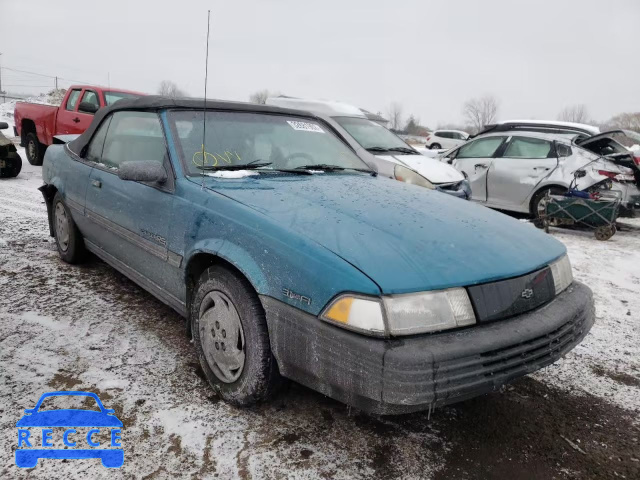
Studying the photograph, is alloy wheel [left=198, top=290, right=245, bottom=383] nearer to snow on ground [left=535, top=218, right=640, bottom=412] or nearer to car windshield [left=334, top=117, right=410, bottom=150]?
snow on ground [left=535, top=218, right=640, bottom=412]

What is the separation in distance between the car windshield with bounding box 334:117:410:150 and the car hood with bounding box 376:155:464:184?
44cm

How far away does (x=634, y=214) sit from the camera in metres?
6.52

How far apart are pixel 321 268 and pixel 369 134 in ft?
18.0

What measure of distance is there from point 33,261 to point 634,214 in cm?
736

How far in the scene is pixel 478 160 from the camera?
7.77 m

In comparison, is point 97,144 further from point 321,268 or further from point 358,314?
point 358,314

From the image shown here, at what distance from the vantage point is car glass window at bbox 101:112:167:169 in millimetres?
2840

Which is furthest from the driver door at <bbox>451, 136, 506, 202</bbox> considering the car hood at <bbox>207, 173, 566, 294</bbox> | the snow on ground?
the car hood at <bbox>207, 173, 566, 294</bbox>

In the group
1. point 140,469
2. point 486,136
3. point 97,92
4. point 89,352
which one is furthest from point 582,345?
point 97,92

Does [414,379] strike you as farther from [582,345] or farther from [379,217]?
[582,345]

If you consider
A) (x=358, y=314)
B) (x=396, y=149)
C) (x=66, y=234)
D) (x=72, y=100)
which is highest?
(x=72, y=100)

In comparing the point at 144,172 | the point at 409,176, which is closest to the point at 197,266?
the point at 144,172

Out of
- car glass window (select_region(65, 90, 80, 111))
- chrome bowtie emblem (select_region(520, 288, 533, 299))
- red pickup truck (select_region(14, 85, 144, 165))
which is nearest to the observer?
chrome bowtie emblem (select_region(520, 288, 533, 299))

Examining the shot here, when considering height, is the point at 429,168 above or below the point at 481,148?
below
